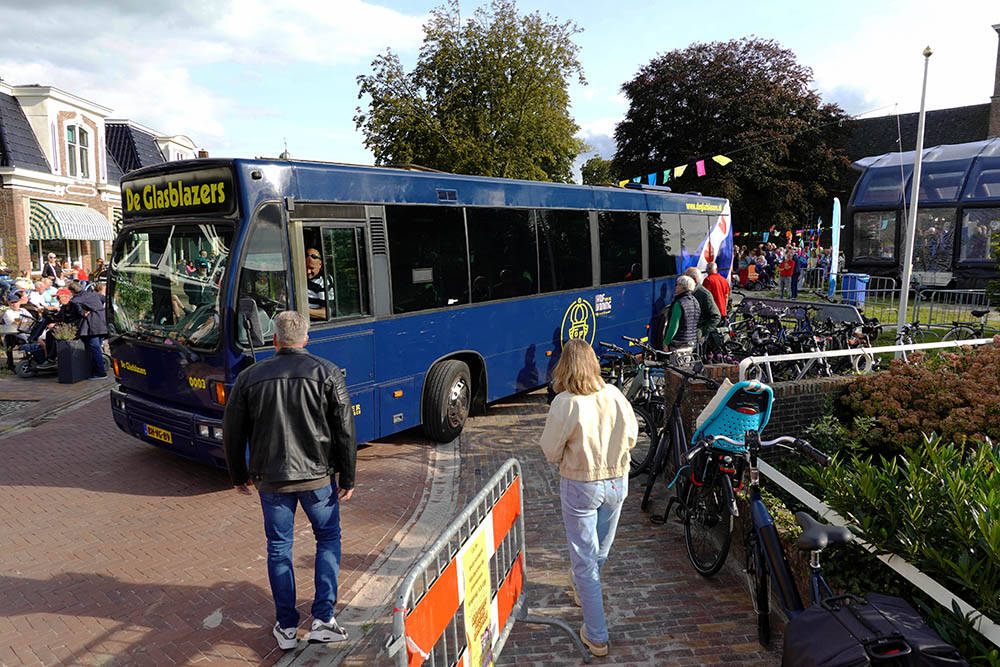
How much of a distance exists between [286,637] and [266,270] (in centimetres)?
301

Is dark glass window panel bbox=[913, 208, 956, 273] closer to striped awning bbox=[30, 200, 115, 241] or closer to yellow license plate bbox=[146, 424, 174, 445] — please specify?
yellow license plate bbox=[146, 424, 174, 445]

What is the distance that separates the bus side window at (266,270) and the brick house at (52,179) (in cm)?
2256

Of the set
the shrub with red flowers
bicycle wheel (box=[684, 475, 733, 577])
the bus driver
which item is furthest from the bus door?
the shrub with red flowers

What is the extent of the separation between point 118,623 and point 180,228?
3.33 m

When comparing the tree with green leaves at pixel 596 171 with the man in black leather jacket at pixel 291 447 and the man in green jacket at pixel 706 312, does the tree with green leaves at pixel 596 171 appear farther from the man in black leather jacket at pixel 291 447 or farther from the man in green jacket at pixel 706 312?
the man in black leather jacket at pixel 291 447

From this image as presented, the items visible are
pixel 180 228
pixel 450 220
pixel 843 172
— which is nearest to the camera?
pixel 180 228

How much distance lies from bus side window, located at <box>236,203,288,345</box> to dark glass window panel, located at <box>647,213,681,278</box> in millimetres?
7278

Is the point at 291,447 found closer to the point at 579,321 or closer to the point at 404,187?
the point at 404,187

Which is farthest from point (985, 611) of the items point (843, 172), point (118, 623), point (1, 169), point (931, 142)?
point (931, 142)

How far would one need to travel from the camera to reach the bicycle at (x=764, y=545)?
3.14 metres

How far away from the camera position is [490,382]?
8.28 metres

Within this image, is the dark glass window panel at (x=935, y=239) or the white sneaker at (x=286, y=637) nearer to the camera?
the white sneaker at (x=286, y=637)

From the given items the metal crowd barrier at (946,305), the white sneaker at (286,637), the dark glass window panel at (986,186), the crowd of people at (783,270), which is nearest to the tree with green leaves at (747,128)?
the crowd of people at (783,270)

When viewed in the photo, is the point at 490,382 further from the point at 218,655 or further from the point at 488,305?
the point at 218,655
